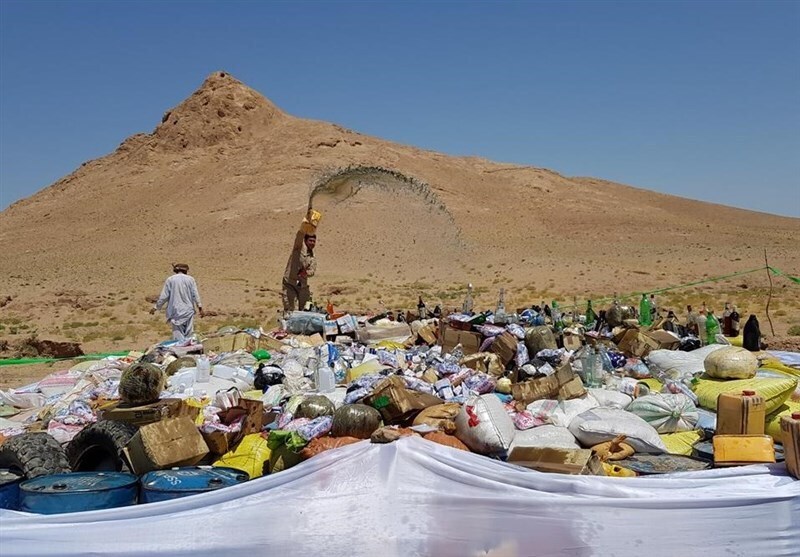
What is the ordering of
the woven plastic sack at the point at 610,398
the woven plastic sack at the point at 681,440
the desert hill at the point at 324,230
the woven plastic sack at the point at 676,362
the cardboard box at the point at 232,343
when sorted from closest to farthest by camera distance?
the woven plastic sack at the point at 681,440 < the woven plastic sack at the point at 610,398 < the woven plastic sack at the point at 676,362 < the cardboard box at the point at 232,343 < the desert hill at the point at 324,230

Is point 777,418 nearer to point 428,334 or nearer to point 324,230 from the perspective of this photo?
point 428,334

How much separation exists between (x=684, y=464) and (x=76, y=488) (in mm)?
3549

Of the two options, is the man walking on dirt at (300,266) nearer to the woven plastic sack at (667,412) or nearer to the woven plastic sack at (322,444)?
the woven plastic sack at (322,444)

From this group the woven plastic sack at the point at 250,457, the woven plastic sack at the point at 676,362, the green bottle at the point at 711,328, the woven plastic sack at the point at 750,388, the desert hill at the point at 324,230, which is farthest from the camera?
the desert hill at the point at 324,230

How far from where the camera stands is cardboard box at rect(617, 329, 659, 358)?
7.89m

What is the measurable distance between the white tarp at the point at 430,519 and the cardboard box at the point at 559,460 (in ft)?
1.50

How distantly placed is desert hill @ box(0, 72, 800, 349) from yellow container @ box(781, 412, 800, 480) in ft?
34.2

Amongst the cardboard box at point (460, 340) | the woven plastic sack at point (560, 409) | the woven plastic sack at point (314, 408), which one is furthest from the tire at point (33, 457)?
the cardboard box at point (460, 340)

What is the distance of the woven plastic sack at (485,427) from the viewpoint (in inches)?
201

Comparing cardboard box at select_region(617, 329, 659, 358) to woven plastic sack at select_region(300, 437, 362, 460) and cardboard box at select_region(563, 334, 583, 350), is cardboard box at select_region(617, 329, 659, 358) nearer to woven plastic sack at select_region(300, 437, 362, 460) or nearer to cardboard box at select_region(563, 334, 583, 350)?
cardboard box at select_region(563, 334, 583, 350)

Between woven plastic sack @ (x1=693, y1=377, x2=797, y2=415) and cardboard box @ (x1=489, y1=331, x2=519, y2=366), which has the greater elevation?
cardboard box @ (x1=489, y1=331, x2=519, y2=366)

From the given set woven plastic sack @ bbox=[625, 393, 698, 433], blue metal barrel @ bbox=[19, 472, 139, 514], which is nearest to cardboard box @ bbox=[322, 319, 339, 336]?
woven plastic sack @ bbox=[625, 393, 698, 433]

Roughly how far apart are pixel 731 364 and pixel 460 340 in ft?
9.09

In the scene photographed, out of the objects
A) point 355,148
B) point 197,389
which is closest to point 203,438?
point 197,389
